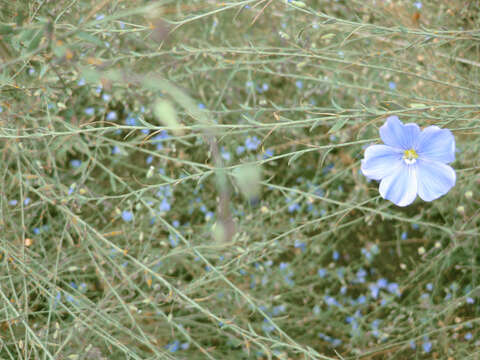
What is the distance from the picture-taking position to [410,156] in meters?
0.94

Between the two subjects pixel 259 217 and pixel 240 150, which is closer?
pixel 259 217

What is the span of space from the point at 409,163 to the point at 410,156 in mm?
14

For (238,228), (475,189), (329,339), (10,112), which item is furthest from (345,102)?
(10,112)

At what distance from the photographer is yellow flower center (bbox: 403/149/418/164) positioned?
93 cm

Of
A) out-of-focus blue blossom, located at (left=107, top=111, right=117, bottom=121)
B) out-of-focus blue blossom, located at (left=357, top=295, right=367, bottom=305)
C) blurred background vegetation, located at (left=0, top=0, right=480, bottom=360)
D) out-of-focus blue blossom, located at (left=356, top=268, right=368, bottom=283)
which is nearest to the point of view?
blurred background vegetation, located at (left=0, top=0, right=480, bottom=360)

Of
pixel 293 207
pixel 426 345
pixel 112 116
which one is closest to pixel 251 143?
pixel 293 207

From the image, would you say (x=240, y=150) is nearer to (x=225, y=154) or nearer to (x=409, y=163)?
(x=225, y=154)

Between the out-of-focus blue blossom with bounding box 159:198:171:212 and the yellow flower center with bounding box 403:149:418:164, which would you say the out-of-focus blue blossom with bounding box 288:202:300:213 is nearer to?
the out-of-focus blue blossom with bounding box 159:198:171:212

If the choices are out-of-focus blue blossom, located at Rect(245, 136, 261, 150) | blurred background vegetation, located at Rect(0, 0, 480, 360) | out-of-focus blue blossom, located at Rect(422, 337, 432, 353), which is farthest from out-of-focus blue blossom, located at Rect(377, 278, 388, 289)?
out-of-focus blue blossom, located at Rect(245, 136, 261, 150)

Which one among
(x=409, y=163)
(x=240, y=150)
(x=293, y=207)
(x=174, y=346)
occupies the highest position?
(x=409, y=163)

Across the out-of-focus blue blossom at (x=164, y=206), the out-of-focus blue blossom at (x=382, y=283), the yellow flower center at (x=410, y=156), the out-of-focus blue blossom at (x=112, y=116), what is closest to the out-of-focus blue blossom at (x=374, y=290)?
the out-of-focus blue blossom at (x=382, y=283)

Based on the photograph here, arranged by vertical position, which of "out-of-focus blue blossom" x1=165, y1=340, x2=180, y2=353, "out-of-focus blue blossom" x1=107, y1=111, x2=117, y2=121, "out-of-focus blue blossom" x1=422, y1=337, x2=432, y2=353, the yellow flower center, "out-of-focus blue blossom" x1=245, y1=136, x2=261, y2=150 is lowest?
"out-of-focus blue blossom" x1=165, y1=340, x2=180, y2=353

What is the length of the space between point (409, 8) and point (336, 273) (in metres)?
0.98

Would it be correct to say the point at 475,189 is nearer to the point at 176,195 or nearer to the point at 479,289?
the point at 479,289
